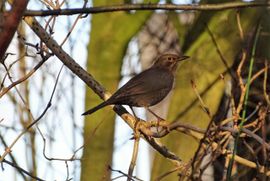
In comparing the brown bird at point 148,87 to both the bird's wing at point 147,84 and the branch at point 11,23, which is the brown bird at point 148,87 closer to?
A: the bird's wing at point 147,84

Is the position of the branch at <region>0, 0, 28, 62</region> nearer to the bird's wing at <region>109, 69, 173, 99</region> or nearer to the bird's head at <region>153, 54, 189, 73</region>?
the bird's wing at <region>109, 69, 173, 99</region>

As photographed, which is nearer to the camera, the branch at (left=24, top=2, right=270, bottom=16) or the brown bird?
the branch at (left=24, top=2, right=270, bottom=16)

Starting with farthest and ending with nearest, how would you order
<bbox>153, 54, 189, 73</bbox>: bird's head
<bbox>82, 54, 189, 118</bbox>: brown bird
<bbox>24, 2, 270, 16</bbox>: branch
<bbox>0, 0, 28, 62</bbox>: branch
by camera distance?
<bbox>153, 54, 189, 73</bbox>: bird's head, <bbox>82, 54, 189, 118</bbox>: brown bird, <bbox>24, 2, 270, 16</bbox>: branch, <bbox>0, 0, 28, 62</bbox>: branch

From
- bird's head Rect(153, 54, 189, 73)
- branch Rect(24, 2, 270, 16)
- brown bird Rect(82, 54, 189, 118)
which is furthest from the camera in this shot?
bird's head Rect(153, 54, 189, 73)

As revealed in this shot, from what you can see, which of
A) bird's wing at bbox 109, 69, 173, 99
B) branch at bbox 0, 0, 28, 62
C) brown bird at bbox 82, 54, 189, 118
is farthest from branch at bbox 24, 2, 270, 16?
bird's wing at bbox 109, 69, 173, 99

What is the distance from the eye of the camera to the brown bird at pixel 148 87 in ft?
22.0

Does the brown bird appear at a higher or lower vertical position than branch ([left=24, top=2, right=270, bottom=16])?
higher

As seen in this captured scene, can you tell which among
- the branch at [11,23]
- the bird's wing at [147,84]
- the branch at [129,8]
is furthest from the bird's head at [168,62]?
the branch at [11,23]

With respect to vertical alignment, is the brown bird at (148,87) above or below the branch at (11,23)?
above

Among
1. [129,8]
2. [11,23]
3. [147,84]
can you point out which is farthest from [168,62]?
[11,23]

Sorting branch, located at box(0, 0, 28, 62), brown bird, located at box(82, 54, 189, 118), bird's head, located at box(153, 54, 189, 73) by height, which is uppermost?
bird's head, located at box(153, 54, 189, 73)

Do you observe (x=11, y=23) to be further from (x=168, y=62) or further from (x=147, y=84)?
(x=168, y=62)

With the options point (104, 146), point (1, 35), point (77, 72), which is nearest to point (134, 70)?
point (104, 146)

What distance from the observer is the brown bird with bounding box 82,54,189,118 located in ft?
22.0
